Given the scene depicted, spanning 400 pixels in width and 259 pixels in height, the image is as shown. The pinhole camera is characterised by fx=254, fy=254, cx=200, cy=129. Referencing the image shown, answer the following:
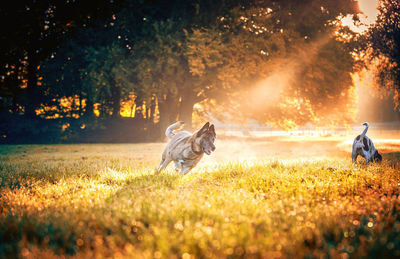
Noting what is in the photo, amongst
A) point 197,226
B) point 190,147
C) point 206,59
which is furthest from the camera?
point 206,59

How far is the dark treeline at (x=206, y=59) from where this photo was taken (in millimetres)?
16219

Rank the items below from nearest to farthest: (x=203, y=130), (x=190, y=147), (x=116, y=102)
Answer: (x=203, y=130)
(x=190, y=147)
(x=116, y=102)

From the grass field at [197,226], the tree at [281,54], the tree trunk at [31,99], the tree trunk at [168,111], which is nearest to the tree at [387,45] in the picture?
the tree at [281,54]

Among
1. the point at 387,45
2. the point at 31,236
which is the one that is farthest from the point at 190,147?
the point at 387,45

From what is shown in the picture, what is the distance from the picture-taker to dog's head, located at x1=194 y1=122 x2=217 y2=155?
17.7 feet

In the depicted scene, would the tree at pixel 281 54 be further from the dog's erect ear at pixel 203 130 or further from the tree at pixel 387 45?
the dog's erect ear at pixel 203 130

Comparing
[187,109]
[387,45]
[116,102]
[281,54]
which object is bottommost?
[187,109]

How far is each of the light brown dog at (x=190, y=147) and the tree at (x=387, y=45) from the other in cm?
1754

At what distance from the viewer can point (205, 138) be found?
545 cm

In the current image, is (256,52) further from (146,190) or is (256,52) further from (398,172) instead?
(146,190)

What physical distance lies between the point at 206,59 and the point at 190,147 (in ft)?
37.3

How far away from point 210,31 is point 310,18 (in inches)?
265

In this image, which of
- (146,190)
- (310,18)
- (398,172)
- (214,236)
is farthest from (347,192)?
(310,18)

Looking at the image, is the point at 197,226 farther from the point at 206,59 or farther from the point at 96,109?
the point at 96,109
